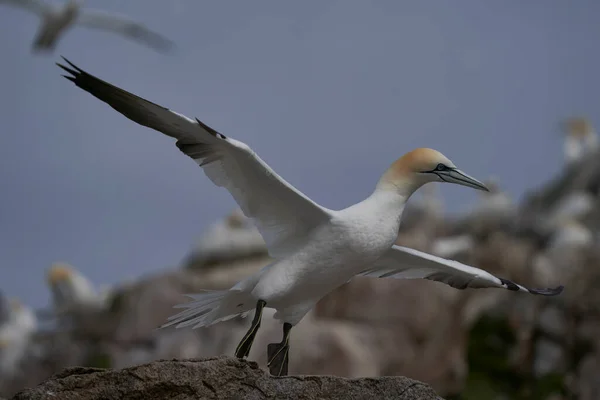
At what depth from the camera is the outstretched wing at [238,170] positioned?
5.63 meters

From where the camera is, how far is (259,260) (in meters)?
17.0

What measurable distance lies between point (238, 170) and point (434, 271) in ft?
5.38

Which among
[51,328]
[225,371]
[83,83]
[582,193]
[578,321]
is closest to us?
[225,371]

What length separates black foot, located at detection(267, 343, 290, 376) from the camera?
5902mm

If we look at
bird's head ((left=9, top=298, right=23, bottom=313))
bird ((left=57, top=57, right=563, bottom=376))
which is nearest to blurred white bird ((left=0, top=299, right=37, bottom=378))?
bird's head ((left=9, top=298, right=23, bottom=313))

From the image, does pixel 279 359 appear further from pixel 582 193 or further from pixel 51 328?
pixel 582 193

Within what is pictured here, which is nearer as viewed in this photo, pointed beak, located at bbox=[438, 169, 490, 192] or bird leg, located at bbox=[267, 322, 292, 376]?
bird leg, located at bbox=[267, 322, 292, 376]

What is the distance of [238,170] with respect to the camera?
19.3ft

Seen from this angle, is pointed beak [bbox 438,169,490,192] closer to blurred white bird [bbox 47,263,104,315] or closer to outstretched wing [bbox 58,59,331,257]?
outstretched wing [bbox 58,59,331,257]

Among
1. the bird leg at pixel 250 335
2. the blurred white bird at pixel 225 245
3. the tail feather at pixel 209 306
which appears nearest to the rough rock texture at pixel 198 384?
the bird leg at pixel 250 335

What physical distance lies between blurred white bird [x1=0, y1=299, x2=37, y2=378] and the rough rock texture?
39.4 feet

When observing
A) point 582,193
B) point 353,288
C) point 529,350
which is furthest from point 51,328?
point 582,193

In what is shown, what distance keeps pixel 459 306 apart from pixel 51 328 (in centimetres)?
673

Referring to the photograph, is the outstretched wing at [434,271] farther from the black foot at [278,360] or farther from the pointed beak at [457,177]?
the black foot at [278,360]
